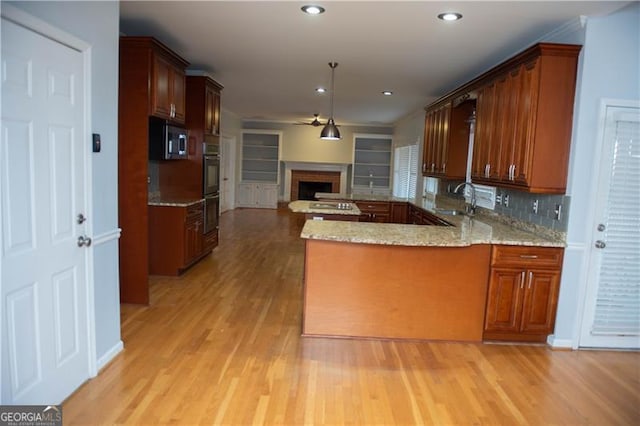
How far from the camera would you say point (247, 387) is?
102 inches

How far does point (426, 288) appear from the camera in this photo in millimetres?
3342

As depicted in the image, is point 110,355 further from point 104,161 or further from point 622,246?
point 622,246

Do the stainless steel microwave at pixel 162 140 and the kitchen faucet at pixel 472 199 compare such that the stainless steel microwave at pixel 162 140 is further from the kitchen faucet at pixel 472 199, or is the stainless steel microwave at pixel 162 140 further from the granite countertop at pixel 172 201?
the kitchen faucet at pixel 472 199

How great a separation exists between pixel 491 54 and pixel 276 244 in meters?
4.41

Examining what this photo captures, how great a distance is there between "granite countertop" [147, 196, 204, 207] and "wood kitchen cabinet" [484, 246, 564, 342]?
3.41 meters

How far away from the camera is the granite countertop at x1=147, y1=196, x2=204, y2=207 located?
483cm

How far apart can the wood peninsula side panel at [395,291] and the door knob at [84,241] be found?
155 cm

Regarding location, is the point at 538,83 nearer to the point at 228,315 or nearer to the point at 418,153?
the point at 228,315

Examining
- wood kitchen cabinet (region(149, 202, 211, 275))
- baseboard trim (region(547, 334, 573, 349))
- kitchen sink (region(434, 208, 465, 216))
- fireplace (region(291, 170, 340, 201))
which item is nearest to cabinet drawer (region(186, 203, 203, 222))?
wood kitchen cabinet (region(149, 202, 211, 275))

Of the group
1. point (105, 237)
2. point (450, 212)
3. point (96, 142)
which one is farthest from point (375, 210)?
point (96, 142)

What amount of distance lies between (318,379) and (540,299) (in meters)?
1.92

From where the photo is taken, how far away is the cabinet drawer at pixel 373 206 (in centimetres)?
676

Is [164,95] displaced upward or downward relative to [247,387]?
upward

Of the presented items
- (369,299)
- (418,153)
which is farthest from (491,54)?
(418,153)
